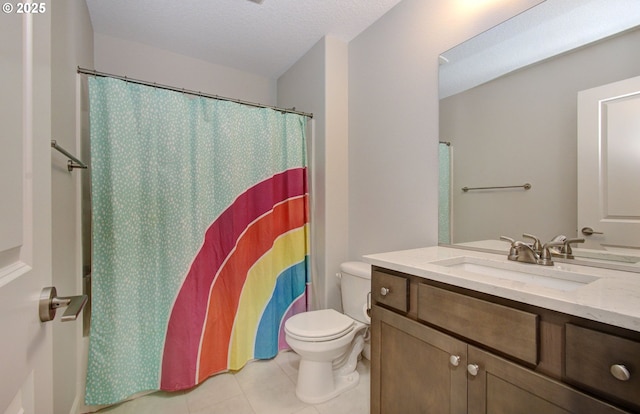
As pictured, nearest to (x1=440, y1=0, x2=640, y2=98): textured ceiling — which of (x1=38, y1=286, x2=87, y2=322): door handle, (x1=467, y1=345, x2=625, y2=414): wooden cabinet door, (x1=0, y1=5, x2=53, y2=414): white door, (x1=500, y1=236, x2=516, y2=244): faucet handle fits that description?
(x1=500, y1=236, x2=516, y2=244): faucet handle

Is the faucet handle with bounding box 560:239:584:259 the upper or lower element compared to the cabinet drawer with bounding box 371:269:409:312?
upper

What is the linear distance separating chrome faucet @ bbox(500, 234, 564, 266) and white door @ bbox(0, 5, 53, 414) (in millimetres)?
1430

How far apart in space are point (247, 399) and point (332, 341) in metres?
0.59

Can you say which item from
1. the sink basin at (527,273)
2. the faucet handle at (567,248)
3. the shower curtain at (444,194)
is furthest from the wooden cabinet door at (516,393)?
the shower curtain at (444,194)

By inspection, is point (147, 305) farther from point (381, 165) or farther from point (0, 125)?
point (381, 165)

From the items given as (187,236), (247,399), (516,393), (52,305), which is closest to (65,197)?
(187,236)

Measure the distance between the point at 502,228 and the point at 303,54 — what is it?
76.5 inches

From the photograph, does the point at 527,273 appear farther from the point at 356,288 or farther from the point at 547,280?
the point at 356,288

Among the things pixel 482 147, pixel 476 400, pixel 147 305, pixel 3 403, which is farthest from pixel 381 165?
pixel 3 403

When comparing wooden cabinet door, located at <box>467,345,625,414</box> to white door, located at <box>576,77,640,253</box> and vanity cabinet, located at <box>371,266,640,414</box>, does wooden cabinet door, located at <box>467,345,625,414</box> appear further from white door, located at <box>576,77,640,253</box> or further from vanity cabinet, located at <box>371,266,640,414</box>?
white door, located at <box>576,77,640,253</box>

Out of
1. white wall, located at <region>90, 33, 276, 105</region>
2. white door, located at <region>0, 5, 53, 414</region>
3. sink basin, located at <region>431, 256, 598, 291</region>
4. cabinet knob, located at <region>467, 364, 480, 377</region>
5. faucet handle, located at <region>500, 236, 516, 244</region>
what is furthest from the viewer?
white wall, located at <region>90, 33, 276, 105</region>

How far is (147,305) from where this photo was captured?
153cm

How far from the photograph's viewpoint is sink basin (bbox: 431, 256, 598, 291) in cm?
92

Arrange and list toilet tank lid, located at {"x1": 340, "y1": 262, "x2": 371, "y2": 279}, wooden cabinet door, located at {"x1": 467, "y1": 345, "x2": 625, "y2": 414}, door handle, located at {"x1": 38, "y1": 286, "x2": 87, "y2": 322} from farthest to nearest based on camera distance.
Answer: toilet tank lid, located at {"x1": 340, "y1": 262, "x2": 371, "y2": 279} < wooden cabinet door, located at {"x1": 467, "y1": 345, "x2": 625, "y2": 414} < door handle, located at {"x1": 38, "y1": 286, "x2": 87, "y2": 322}
